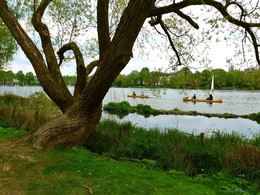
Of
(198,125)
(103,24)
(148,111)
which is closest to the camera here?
(103,24)

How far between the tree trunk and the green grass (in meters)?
0.28

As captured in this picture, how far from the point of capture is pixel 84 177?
5.01m

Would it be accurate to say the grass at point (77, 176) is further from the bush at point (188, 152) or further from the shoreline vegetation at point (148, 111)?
the shoreline vegetation at point (148, 111)

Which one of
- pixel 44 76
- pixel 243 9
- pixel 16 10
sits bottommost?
pixel 44 76

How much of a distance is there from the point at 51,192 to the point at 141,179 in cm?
150

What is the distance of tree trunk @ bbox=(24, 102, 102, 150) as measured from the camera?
21.1ft

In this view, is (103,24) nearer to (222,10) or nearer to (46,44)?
(46,44)

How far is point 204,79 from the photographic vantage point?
9.07m

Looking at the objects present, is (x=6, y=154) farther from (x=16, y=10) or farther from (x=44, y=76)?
(x=16, y=10)

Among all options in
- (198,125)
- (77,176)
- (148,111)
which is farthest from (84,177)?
(148,111)

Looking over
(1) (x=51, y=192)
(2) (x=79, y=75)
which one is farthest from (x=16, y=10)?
(1) (x=51, y=192)

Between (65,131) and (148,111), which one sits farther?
(148,111)

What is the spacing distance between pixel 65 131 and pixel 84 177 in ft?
6.17

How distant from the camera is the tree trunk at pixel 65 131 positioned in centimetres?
643
